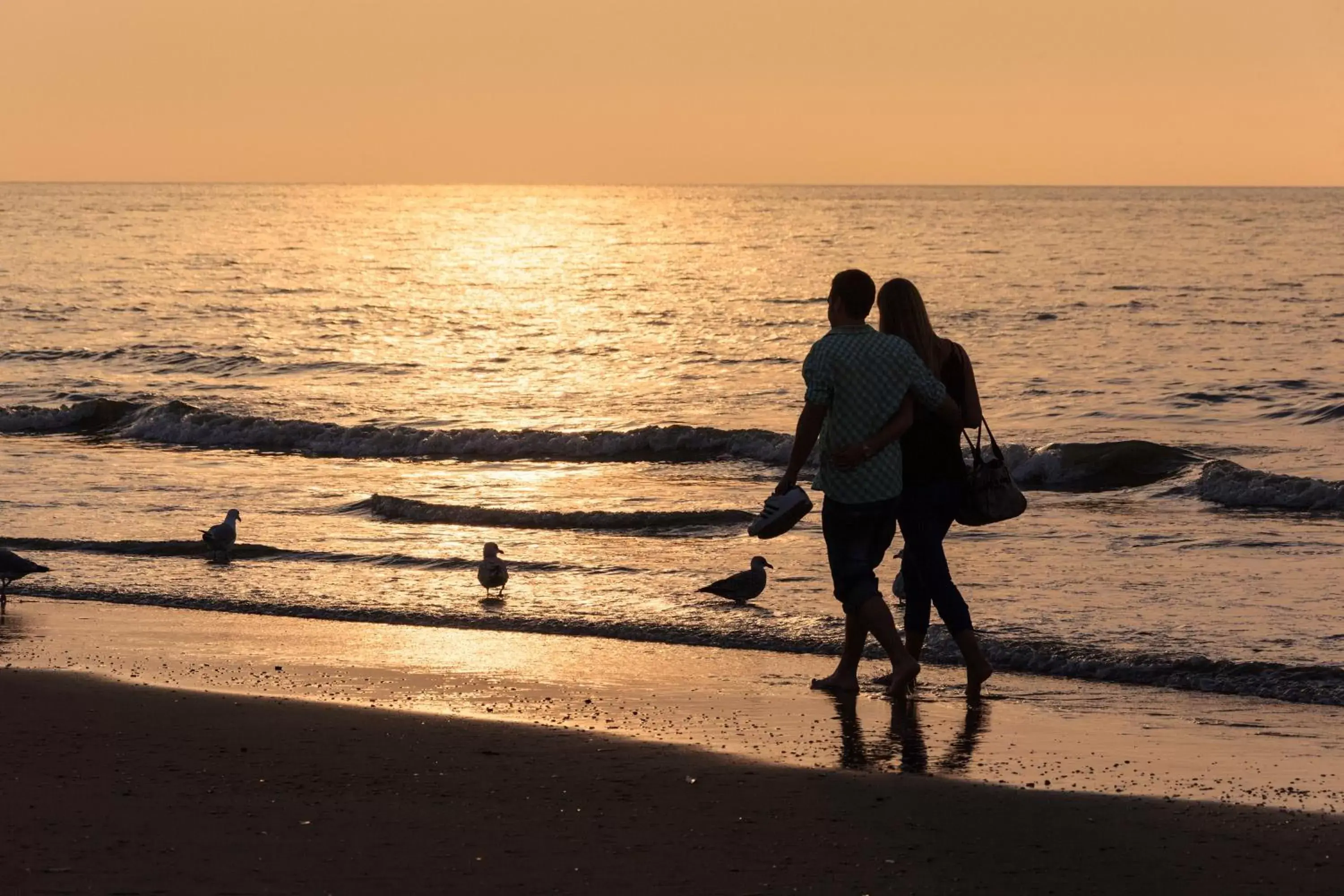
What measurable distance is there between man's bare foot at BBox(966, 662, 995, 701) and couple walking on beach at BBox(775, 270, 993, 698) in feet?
0.33

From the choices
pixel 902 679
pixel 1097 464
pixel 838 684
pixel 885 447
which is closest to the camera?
pixel 885 447

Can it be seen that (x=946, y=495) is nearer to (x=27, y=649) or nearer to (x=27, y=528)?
(x=27, y=649)

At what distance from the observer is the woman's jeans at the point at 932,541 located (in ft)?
Answer: 24.1

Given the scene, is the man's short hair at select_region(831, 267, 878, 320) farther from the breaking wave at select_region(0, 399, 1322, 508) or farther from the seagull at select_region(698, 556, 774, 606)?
the breaking wave at select_region(0, 399, 1322, 508)

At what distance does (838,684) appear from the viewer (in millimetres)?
7668

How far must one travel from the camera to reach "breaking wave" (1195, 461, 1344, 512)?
15508 mm

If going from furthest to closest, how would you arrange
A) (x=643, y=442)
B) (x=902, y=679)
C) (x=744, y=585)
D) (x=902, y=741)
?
(x=643, y=442) < (x=744, y=585) < (x=902, y=679) < (x=902, y=741)

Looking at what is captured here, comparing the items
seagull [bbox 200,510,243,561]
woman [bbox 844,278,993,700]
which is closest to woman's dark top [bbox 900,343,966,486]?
woman [bbox 844,278,993,700]

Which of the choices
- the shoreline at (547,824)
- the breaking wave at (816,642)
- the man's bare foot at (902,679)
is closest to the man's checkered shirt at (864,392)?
the man's bare foot at (902,679)

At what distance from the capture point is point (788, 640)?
9352mm

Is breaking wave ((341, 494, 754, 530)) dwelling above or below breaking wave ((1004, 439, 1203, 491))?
above

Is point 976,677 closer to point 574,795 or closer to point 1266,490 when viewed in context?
point 574,795

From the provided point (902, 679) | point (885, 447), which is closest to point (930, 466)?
point (885, 447)

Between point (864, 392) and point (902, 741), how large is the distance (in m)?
1.46
